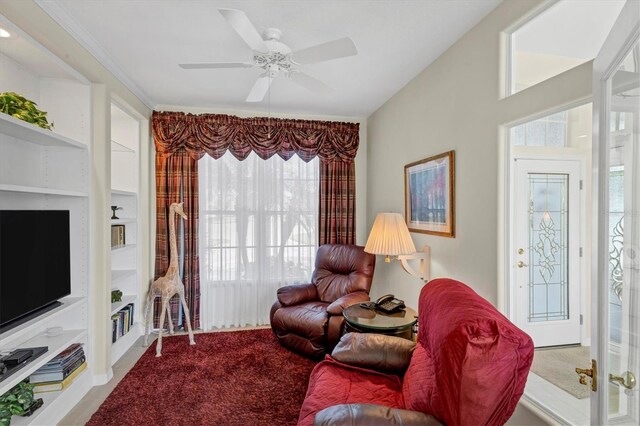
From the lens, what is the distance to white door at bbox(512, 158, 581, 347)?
2.77 m

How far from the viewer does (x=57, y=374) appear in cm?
215

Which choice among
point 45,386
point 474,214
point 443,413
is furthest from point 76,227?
point 474,214

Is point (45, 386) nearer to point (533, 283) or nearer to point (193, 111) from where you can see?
point (193, 111)

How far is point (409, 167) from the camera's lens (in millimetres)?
3051

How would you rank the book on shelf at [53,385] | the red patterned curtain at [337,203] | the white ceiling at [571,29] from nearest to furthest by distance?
the white ceiling at [571,29] → the book on shelf at [53,385] → the red patterned curtain at [337,203]

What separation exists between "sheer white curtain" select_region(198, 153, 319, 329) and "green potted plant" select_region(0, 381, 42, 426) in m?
1.88

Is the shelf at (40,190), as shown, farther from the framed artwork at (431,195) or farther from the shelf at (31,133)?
the framed artwork at (431,195)

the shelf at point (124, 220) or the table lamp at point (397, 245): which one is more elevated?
the shelf at point (124, 220)

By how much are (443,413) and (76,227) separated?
2.74m

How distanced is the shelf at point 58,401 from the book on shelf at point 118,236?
3.73 feet

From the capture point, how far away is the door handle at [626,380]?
2.59 feet

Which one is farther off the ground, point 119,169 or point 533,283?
point 119,169

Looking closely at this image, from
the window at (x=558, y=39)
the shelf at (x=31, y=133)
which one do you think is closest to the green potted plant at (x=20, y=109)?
the shelf at (x=31, y=133)

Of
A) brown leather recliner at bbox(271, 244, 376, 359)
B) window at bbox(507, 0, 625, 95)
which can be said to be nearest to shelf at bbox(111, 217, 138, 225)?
brown leather recliner at bbox(271, 244, 376, 359)
